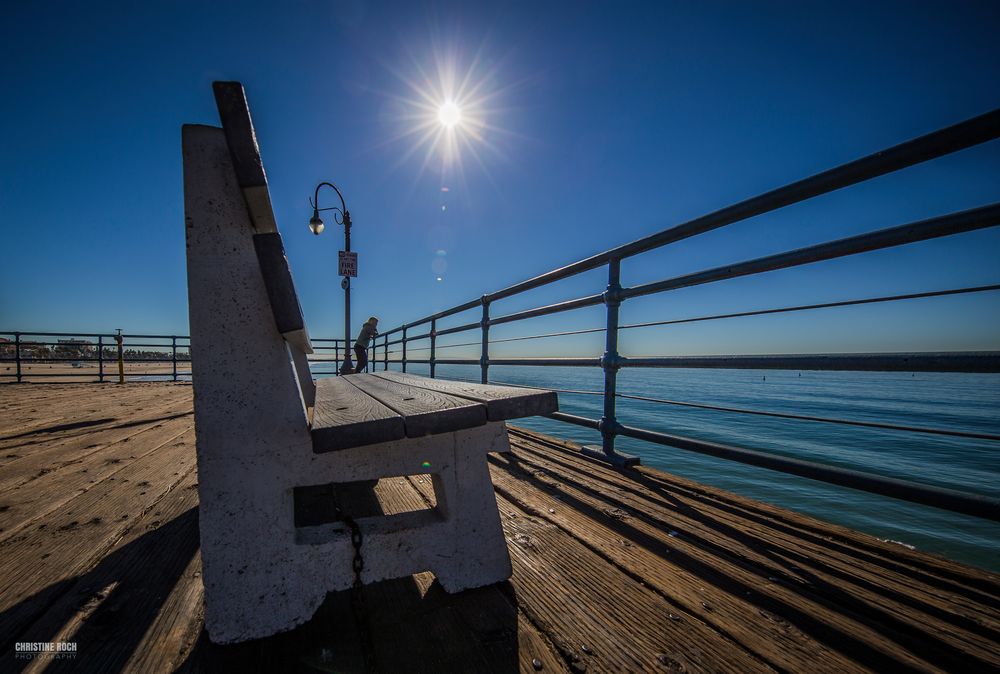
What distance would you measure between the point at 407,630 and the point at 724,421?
13.6 m

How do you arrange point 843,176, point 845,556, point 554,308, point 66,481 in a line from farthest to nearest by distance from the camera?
1. point 554,308
2. point 66,481
3. point 843,176
4. point 845,556

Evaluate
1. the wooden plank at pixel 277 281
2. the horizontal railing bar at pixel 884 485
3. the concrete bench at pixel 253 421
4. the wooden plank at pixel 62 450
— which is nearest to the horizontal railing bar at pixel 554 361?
the horizontal railing bar at pixel 884 485

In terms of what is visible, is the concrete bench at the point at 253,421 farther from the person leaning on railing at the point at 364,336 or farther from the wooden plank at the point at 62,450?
the person leaning on railing at the point at 364,336

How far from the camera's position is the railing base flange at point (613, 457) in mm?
2006

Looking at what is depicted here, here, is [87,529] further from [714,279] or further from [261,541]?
[714,279]

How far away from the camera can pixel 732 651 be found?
2.58ft

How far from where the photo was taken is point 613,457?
6.85 ft

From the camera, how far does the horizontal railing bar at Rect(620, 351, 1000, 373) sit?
0.99 m

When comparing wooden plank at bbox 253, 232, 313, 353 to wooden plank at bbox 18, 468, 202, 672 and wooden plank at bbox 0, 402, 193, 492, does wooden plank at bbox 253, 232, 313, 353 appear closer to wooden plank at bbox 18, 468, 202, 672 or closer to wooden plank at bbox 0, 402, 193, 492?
wooden plank at bbox 18, 468, 202, 672

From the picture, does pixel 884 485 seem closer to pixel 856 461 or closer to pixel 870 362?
pixel 870 362

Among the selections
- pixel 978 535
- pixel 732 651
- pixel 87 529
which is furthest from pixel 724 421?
pixel 87 529

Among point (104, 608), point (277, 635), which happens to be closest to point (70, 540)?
point (104, 608)

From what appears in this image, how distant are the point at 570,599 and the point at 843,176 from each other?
1627mm

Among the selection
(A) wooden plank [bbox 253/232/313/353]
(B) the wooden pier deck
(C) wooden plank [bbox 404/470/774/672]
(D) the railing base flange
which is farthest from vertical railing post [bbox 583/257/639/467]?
(A) wooden plank [bbox 253/232/313/353]
